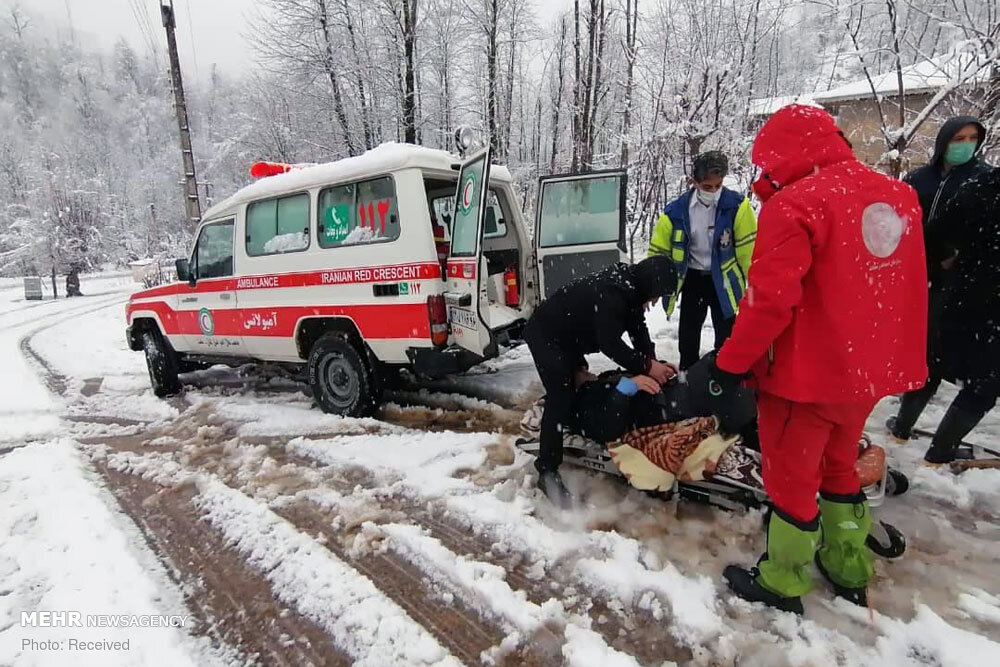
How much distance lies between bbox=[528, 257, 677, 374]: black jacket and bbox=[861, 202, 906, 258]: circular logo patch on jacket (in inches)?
41.1

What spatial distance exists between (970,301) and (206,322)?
21.2 ft

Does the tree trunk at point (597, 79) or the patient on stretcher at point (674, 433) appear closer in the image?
the patient on stretcher at point (674, 433)

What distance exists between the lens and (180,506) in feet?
11.0

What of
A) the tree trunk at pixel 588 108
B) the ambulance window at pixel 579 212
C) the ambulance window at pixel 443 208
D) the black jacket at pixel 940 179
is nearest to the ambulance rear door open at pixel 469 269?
the ambulance window at pixel 443 208

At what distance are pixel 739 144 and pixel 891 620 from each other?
10.4 metres

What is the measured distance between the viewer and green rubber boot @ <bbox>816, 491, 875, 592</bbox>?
208cm

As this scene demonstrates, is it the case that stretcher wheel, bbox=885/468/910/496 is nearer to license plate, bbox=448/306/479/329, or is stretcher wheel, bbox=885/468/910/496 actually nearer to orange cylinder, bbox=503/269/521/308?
license plate, bbox=448/306/479/329

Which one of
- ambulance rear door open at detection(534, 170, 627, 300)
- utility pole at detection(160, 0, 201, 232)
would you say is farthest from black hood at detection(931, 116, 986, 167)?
utility pole at detection(160, 0, 201, 232)

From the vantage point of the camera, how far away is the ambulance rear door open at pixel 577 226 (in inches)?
196

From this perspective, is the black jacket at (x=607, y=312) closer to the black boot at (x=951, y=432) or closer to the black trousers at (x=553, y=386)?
the black trousers at (x=553, y=386)

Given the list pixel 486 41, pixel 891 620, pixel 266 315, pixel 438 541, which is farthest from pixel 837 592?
pixel 486 41

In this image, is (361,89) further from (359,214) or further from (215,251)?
(359,214)

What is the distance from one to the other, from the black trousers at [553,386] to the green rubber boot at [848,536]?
1334 millimetres

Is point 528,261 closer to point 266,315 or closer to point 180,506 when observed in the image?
point 266,315
